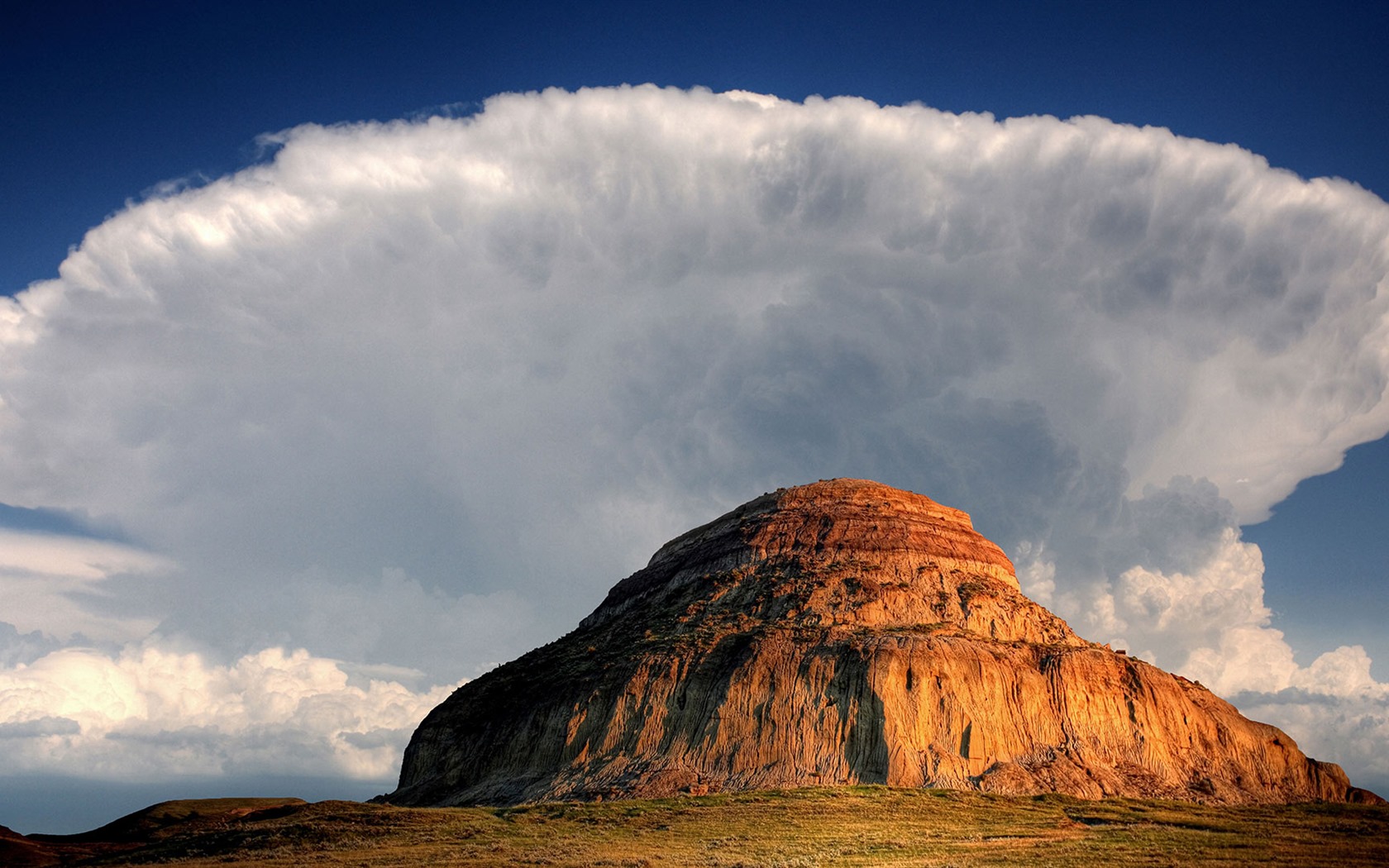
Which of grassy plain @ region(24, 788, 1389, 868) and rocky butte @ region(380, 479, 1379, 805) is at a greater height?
rocky butte @ region(380, 479, 1379, 805)

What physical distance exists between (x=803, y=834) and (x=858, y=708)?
18.1m

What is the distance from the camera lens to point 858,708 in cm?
7525

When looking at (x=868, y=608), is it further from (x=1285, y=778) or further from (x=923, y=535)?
(x=1285, y=778)

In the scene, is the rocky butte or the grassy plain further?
the rocky butte

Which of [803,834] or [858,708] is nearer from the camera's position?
[803,834]

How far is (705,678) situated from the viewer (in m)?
81.1

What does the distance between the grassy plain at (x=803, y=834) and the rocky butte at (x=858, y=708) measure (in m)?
4.59

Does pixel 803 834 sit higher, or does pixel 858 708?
pixel 858 708

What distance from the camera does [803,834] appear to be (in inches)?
2292

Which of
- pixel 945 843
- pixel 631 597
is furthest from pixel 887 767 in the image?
pixel 631 597

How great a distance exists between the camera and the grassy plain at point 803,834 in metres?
51.1

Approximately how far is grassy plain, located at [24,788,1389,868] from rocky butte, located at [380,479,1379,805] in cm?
459

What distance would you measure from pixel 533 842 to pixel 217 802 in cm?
5085

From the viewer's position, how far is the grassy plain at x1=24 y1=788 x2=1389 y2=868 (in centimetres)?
Answer: 5106
